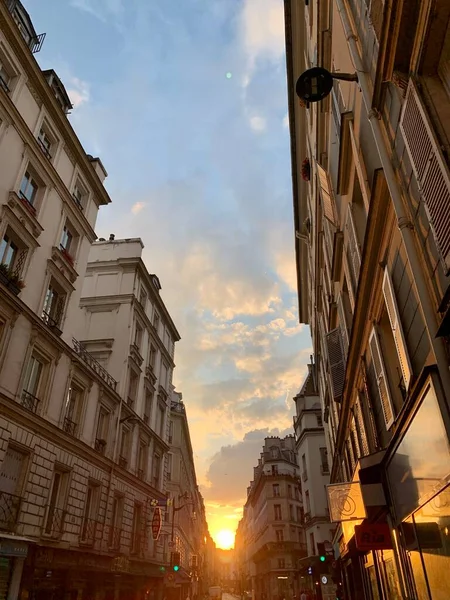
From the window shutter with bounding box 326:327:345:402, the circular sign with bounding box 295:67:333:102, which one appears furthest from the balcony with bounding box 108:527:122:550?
the circular sign with bounding box 295:67:333:102

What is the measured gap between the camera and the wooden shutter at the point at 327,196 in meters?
12.0

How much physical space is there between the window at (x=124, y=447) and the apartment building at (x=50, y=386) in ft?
0.24

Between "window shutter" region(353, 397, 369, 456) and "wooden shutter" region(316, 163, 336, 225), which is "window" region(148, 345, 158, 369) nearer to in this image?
"window shutter" region(353, 397, 369, 456)

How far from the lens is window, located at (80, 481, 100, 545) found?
19016 millimetres

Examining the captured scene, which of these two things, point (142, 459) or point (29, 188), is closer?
point (29, 188)

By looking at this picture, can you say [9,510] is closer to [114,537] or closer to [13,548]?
[13,548]

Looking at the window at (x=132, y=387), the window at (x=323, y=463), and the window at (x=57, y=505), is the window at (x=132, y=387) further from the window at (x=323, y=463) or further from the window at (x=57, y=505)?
the window at (x=323, y=463)

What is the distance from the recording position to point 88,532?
19.2 metres

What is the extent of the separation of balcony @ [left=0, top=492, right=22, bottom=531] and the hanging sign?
12.7m

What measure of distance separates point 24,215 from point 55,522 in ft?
40.4

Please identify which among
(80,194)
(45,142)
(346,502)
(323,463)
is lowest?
(346,502)

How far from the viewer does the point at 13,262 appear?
1659 centimetres

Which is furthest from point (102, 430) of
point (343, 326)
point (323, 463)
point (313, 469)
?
point (323, 463)

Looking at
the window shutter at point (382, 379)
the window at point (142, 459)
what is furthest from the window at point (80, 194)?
the window shutter at point (382, 379)
